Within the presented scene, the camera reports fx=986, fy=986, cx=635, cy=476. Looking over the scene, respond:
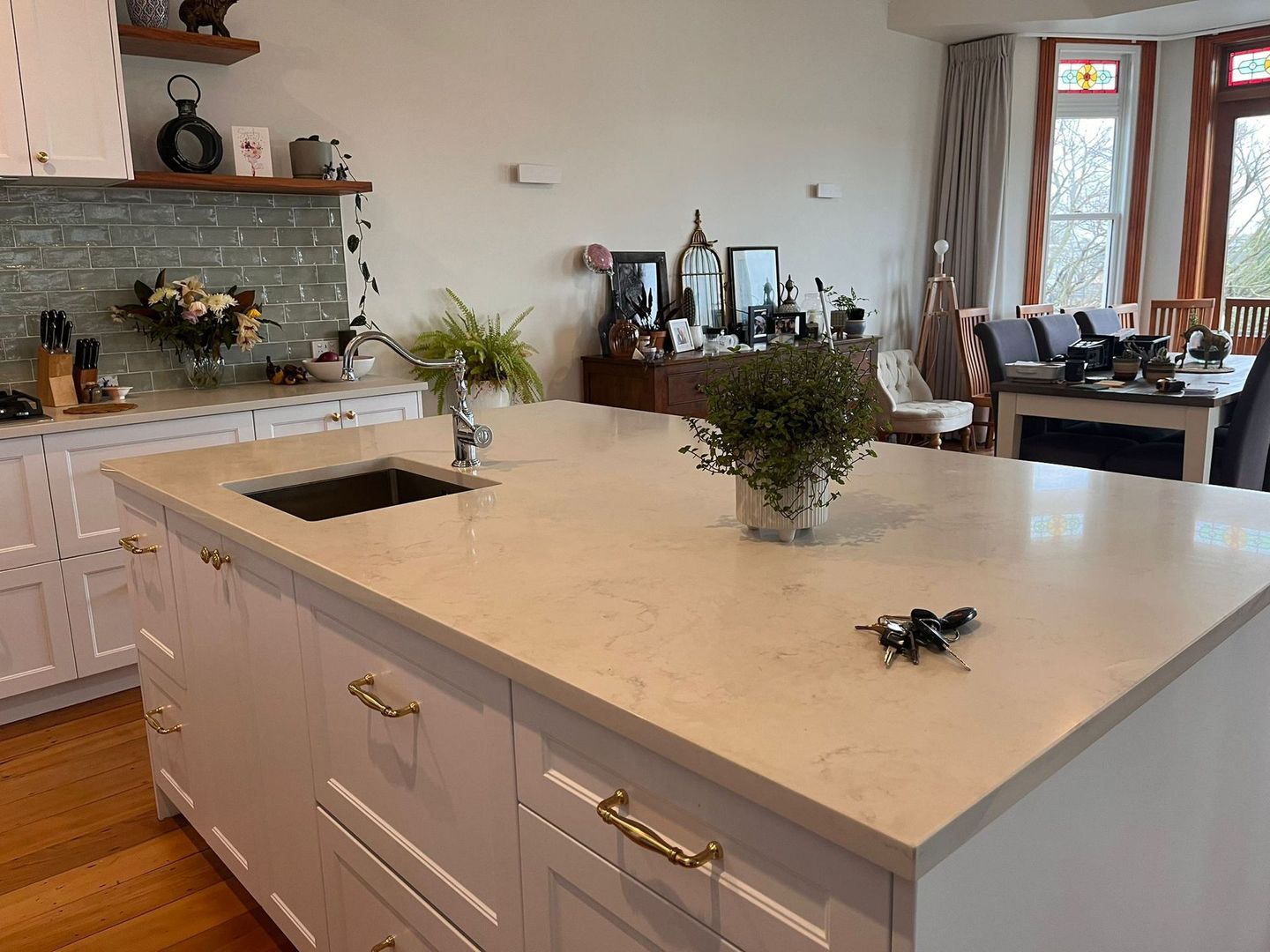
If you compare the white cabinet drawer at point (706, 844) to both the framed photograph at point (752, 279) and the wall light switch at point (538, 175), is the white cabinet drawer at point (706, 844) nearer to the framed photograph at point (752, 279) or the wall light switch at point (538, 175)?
the wall light switch at point (538, 175)

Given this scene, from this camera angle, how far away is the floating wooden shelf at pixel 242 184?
11.1ft

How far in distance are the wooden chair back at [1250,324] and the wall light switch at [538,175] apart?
4758mm

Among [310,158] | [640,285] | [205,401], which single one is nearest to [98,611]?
[205,401]

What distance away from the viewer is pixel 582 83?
487 cm

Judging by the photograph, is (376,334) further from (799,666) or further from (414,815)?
(799,666)

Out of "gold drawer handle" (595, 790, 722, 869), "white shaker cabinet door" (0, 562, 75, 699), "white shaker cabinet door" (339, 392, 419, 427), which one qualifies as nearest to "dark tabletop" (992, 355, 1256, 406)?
"white shaker cabinet door" (339, 392, 419, 427)

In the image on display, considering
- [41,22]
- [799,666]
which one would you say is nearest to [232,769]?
[799,666]

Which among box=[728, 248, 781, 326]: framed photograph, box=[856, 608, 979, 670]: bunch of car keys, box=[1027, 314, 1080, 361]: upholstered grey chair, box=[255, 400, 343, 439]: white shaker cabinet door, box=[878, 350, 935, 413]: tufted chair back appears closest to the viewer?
box=[856, 608, 979, 670]: bunch of car keys

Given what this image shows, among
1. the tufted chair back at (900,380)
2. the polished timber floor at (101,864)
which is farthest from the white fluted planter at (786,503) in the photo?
the tufted chair back at (900,380)

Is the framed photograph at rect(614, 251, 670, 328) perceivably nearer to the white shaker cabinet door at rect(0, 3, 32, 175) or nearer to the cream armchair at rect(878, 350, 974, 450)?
the cream armchair at rect(878, 350, 974, 450)

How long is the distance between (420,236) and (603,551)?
3.25m

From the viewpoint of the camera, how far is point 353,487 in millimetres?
2260

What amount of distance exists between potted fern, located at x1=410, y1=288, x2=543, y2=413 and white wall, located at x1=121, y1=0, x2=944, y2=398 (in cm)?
14

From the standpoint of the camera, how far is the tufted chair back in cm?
622
